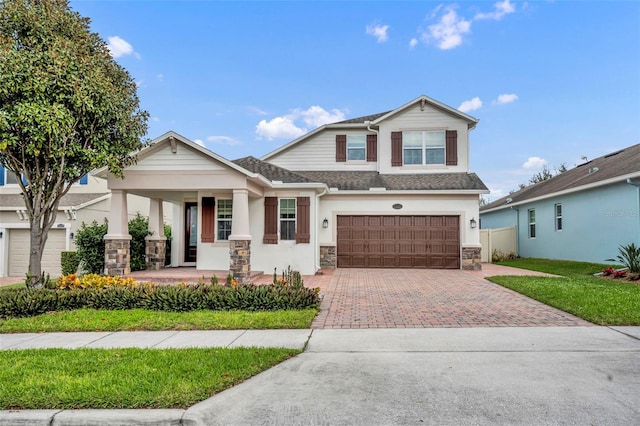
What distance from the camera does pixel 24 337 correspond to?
592 centimetres

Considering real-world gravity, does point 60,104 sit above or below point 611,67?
below

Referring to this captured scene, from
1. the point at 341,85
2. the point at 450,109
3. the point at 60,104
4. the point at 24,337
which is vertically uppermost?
the point at 341,85

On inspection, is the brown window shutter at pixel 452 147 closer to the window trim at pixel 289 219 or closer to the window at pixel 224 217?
the window trim at pixel 289 219

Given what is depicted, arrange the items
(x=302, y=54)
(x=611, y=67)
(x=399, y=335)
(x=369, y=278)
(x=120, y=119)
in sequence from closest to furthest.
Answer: (x=399, y=335), (x=120, y=119), (x=369, y=278), (x=611, y=67), (x=302, y=54)

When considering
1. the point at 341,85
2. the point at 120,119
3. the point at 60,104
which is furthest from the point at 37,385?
the point at 341,85

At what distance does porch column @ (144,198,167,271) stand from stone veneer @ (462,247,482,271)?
1099 cm

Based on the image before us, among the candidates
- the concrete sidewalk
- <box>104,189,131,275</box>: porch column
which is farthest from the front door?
the concrete sidewalk

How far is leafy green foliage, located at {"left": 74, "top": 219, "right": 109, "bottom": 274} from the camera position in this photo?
1188cm

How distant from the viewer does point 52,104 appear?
784 centimetres

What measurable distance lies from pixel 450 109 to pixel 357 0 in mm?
5702

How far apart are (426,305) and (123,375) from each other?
5.76 m

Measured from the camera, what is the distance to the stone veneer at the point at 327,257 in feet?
49.2

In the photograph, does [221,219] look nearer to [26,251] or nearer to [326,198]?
[326,198]

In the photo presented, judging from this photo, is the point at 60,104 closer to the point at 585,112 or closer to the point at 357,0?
the point at 357,0
